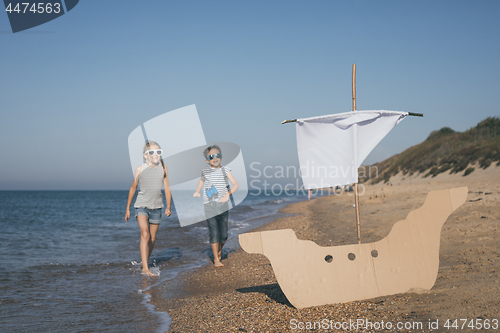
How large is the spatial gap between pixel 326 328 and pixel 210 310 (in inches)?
64.1

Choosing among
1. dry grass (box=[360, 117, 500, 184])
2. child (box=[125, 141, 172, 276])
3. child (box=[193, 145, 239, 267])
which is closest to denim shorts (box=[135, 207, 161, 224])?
child (box=[125, 141, 172, 276])

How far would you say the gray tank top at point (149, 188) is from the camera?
6.04 meters

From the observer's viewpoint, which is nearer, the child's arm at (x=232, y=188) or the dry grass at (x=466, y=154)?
the child's arm at (x=232, y=188)

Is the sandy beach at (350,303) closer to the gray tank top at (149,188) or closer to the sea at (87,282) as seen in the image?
the sea at (87,282)

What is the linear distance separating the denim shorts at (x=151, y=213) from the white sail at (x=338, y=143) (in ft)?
10.2

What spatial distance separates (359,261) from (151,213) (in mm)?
3841

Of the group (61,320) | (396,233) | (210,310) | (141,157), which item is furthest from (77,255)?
(396,233)

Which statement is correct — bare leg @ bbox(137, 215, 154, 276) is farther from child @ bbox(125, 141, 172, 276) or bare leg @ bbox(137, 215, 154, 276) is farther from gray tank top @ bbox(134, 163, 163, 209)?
gray tank top @ bbox(134, 163, 163, 209)

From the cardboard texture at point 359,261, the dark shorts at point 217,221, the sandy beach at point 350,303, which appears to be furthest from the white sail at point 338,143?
the dark shorts at point 217,221

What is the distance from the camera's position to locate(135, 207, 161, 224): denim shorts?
608cm

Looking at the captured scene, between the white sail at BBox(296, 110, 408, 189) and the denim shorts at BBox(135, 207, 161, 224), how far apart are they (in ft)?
10.2

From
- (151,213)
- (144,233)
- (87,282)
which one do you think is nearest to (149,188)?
(151,213)

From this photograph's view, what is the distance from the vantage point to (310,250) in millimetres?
3877

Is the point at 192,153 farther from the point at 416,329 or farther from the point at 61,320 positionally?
the point at 416,329
